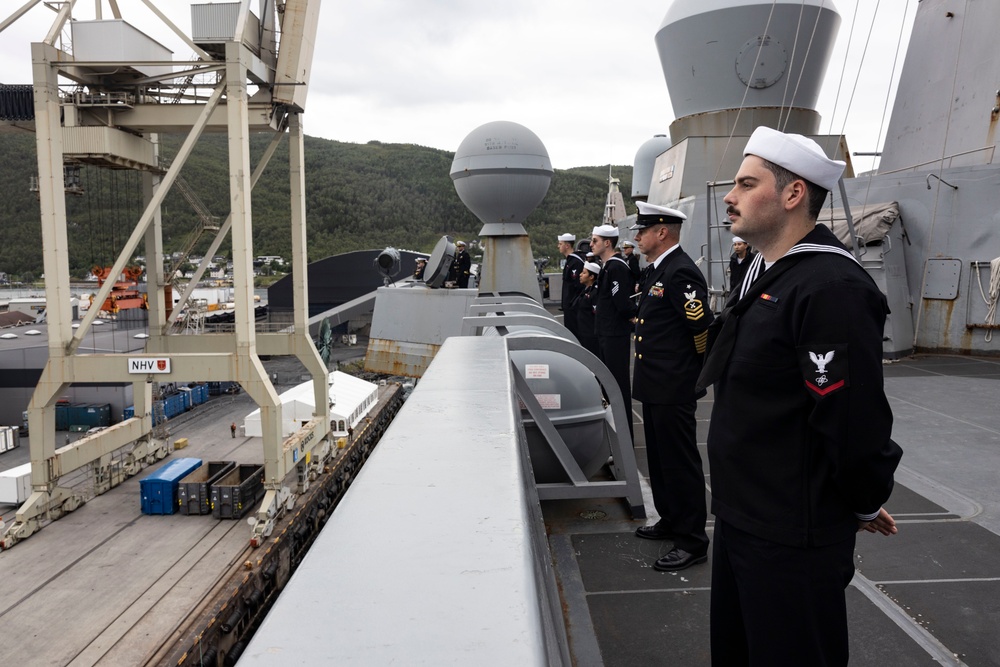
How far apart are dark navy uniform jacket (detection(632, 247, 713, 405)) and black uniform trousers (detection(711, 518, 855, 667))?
2.04 metres

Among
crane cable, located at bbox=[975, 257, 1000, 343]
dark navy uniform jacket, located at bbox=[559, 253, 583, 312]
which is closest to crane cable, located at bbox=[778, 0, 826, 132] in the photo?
crane cable, located at bbox=[975, 257, 1000, 343]

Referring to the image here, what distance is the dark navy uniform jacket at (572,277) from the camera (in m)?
10.3

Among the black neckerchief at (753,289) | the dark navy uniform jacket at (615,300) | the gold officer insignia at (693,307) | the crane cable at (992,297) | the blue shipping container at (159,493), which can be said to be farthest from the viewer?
the blue shipping container at (159,493)

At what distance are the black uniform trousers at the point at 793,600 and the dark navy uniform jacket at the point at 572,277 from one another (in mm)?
8451

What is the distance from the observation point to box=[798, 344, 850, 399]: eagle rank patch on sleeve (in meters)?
1.53

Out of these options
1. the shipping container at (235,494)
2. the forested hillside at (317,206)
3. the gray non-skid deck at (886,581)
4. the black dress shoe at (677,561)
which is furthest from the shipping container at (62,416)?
the forested hillside at (317,206)

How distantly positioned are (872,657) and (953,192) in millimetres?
9813

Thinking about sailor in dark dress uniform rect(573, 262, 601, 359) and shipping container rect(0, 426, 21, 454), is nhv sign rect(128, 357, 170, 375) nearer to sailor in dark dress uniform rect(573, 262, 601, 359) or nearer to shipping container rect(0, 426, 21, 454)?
sailor in dark dress uniform rect(573, 262, 601, 359)

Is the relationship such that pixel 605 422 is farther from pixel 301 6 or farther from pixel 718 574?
pixel 301 6

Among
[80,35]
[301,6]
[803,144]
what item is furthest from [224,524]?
[803,144]

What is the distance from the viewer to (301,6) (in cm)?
1450

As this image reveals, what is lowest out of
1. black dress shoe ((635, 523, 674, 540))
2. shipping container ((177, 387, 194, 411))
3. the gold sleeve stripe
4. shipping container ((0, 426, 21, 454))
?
shipping container ((0, 426, 21, 454))

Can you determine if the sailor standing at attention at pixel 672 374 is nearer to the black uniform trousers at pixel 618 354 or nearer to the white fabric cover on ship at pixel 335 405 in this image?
the black uniform trousers at pixel 618 354

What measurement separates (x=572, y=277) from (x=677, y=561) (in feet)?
23.3
